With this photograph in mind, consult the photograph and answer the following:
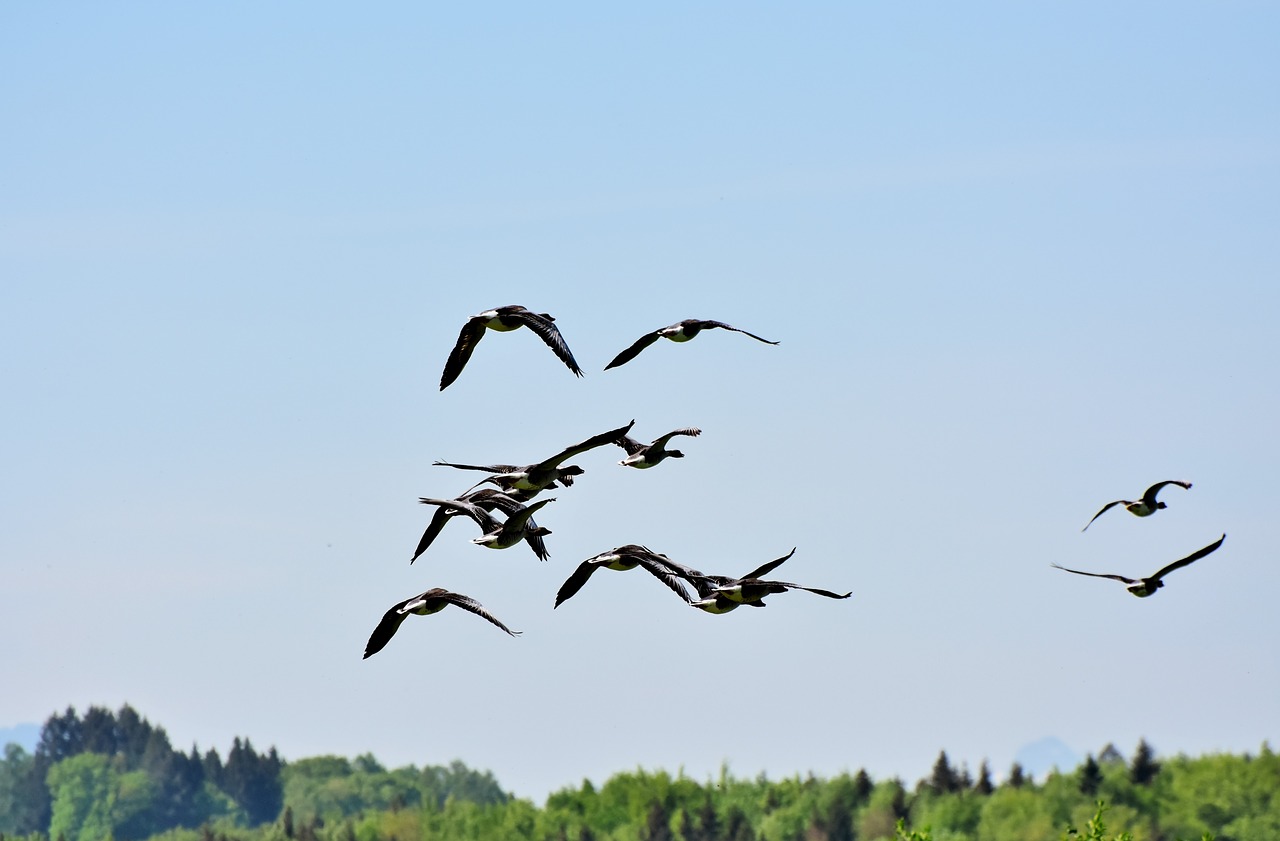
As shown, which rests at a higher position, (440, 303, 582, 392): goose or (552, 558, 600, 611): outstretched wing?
(440, 303, 582, 392): goose

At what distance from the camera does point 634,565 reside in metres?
37.0

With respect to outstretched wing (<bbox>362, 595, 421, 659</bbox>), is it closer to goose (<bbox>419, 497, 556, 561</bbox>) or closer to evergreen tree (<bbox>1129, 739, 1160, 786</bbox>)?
goose (<bbox>419, 497, 556, 561</bbox>)

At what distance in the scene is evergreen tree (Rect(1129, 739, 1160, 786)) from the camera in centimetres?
17850

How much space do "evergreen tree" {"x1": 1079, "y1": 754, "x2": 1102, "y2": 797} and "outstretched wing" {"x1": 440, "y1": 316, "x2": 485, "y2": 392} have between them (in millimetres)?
143741

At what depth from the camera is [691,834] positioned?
195 m

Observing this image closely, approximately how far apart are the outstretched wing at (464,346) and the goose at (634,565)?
3428mm

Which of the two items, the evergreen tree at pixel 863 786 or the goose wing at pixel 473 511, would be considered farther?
the evergreen tree at pixel 863 786

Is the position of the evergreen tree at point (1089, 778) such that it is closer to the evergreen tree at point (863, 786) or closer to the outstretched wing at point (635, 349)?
the evergreen tree at point (863, 786)

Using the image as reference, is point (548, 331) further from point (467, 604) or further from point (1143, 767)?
point (1143, 767)

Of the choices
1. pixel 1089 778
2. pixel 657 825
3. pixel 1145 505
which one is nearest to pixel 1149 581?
pixel 1145 505

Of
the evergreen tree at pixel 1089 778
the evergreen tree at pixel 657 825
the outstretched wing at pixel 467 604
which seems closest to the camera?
the outstretched wing at pixel 467 604

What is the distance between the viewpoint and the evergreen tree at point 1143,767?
7028 inches

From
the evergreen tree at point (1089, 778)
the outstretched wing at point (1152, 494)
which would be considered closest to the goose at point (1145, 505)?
the outstretched wing at point (1152, 494)

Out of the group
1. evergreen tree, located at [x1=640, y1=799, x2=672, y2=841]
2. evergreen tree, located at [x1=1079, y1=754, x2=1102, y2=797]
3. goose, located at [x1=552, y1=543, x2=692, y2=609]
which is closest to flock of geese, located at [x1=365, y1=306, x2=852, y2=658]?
goose, located at [x1=552, y1=543, x2=692, y2=609]
